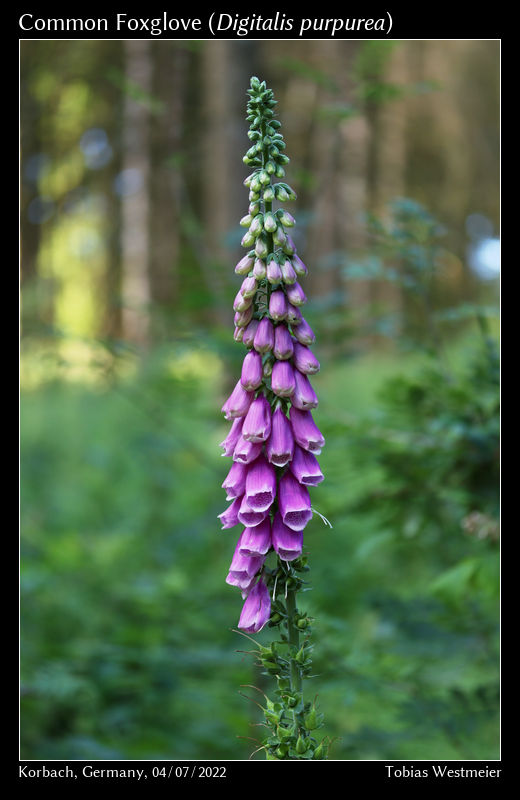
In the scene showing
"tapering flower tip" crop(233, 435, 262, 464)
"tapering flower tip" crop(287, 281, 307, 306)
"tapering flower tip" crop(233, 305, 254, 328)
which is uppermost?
"tapering flower tip" crop(287, 281, 307, 306)

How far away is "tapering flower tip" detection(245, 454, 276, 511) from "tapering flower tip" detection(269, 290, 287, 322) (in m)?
0.43

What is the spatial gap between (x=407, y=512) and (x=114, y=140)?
16.7 m

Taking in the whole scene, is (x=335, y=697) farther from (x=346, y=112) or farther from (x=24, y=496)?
(x=24, y=496)

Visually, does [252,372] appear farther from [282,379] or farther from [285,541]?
[285,541]

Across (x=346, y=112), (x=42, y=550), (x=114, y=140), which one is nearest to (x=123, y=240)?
(x=114, y=140)

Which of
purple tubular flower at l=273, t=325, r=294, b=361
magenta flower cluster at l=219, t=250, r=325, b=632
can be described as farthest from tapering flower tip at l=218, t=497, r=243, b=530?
purple tubular flower at l=273, t=325, r=294, b=361

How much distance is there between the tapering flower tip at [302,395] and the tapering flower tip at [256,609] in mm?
532

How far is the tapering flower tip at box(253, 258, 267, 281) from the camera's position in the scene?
180 centimetres

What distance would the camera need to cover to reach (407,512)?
3.56m

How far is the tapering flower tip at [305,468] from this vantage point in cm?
189

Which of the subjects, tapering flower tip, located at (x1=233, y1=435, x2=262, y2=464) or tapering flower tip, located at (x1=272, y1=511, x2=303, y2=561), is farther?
tapering flower tip, located at (x1=233, y1=435, x2=262, y2=464)

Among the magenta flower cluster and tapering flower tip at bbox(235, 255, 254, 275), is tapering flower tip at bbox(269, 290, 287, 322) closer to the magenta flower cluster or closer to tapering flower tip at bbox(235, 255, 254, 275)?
the magenta flower cluster

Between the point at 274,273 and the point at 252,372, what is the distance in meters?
0.29

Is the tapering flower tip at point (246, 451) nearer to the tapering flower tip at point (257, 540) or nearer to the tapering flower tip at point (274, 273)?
the tapering flower tip at point (257, 540)
